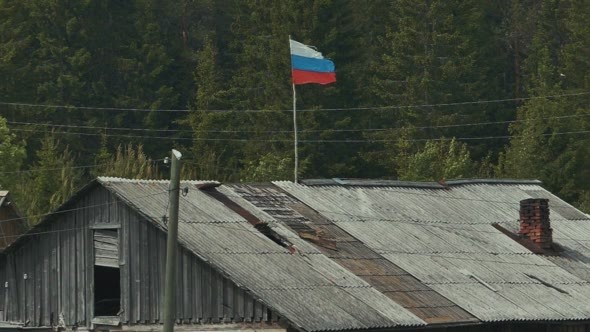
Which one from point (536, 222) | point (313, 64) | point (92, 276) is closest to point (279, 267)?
point (92, 276)

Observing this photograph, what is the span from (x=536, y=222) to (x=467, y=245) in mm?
3202

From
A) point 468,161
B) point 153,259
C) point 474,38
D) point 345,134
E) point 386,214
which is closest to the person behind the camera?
point 153,259

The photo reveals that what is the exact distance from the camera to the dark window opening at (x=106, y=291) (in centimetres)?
3950

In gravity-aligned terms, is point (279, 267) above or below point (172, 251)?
below

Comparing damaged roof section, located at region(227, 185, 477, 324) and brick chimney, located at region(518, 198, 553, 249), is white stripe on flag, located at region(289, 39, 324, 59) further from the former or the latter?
brick chimney, located at region(518, 198, 553, 249)

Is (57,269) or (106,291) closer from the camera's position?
(57,269)

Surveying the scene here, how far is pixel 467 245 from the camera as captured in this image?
43750 millimetres

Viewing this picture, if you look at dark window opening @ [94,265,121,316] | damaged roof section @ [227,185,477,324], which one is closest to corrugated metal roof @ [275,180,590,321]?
damaged roof section @ [227,185,477,324]

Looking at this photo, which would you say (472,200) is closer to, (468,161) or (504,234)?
(504,234)

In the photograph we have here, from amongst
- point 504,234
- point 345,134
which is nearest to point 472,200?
point 504,234

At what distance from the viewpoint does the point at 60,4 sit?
324 ft

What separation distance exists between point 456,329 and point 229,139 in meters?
57.6

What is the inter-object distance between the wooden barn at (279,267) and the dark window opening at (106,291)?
39 millimetres

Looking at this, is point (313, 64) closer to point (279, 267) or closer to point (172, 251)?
point (279, 267)
